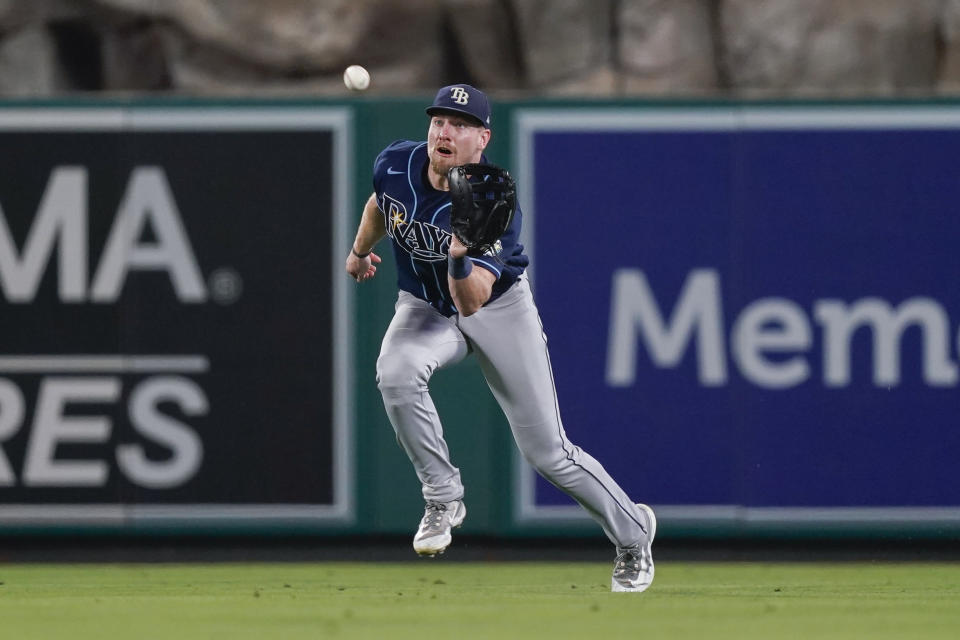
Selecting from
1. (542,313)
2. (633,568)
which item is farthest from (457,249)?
(542,313)

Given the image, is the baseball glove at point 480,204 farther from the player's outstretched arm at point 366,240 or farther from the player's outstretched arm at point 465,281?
the player's outstretched arm at point 366,240

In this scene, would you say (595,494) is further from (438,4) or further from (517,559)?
(438,4)

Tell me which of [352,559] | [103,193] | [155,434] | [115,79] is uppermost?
[115,79]

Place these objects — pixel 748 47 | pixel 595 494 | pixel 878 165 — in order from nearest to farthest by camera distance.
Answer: pixel 595 494 → pixel 878 165 → pixel 748 47

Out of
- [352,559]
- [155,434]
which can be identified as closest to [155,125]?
[155,434]

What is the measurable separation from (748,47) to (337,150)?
3482 mm


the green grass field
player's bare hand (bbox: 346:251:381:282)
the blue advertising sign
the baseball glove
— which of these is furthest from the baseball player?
the blue advertising sign

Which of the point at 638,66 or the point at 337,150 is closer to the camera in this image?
the point at 337,150

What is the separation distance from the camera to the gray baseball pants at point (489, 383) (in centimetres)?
584

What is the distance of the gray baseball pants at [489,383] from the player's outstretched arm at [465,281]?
272 mm

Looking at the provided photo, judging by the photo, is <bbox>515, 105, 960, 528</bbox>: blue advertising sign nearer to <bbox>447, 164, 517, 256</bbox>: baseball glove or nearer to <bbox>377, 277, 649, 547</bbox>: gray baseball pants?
<bbox>377, 277, 649, 547</bbox>: gray baseball pants

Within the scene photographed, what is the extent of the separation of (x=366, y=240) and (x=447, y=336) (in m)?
0.60

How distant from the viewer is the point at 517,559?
8.24 meters

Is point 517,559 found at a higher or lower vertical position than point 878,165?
lower
